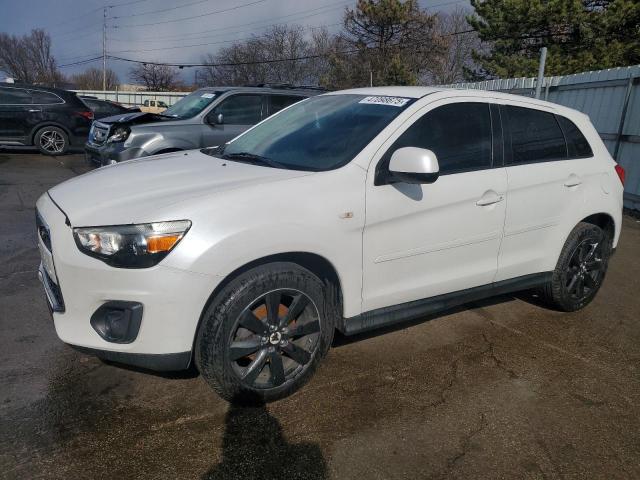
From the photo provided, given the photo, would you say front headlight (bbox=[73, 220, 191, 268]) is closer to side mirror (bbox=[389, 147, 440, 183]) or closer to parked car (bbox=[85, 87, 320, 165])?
side mirror (bbox=[389, 147, 440, 183])

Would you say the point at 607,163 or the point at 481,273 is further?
the point at 607,163

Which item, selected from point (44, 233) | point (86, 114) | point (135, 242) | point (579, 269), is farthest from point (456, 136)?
Answer: point (86, 114)

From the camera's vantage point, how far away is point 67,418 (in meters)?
2.71

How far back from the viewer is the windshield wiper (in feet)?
10.7

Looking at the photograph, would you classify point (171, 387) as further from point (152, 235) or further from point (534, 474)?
point (534, 474)

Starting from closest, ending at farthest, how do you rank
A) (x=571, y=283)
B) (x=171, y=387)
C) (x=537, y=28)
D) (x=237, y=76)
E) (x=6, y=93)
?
(x=171, y=387) < (x=571, y=283) < (x=6, y=93) < (x=537, y=28) < (x=237, y=76)

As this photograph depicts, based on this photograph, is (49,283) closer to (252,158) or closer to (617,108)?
(252,158)

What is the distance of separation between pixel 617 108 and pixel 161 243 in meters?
8.98

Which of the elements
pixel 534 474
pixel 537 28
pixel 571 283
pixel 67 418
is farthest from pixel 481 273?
pixel 537 28

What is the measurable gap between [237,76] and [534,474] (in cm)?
5324

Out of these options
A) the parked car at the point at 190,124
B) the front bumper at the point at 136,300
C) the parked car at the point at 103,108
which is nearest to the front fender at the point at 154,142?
the parked car at the point at 190,124

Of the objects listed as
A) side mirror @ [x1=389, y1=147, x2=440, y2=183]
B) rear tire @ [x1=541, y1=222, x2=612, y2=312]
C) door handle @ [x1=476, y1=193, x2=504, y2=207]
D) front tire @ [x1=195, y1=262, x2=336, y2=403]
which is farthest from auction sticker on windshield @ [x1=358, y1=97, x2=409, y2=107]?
rear tire @ [x1=541, y1=222, x2=612, y2=312]

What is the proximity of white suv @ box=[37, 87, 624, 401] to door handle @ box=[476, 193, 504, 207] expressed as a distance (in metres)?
0.02

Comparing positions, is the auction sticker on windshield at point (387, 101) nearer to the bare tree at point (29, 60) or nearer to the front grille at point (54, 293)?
the front grille at point (54, 293)
